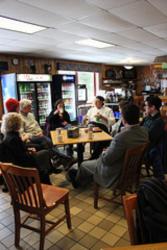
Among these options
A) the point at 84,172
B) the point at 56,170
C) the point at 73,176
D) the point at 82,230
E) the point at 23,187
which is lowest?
the point at 82,230

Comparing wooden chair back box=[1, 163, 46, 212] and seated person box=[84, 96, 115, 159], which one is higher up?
seated person box=[84, 96, 115, 159]

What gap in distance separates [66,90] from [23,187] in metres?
5.17

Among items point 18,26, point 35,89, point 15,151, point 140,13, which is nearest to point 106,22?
point 140,13

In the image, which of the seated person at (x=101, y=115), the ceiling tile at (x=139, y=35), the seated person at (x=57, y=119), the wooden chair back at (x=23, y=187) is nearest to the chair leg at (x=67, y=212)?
the wooden chair back at (x=23, y=187)

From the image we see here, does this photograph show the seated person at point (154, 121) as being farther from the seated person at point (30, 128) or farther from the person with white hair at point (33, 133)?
the seated person at point (30, 128)

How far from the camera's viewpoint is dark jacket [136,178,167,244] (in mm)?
959

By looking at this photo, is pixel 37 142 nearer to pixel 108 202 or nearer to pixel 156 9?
pixel 108 202

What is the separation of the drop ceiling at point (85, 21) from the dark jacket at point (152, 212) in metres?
2.14

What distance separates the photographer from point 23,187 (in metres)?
1.81

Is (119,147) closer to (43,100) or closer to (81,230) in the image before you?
(81,230)

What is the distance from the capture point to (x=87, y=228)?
7.16 feet

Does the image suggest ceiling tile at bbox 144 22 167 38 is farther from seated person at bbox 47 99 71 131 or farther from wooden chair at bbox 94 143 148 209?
wooden chair at bbox 94 143 148 209

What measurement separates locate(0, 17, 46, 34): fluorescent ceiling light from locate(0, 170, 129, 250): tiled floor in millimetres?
2419

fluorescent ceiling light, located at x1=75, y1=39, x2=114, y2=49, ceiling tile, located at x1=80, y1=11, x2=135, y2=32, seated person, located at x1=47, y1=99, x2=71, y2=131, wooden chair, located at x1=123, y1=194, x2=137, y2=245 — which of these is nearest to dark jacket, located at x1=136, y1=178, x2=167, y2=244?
wooden chair, located at x1=123, y1=194, x2=137, y2=245
